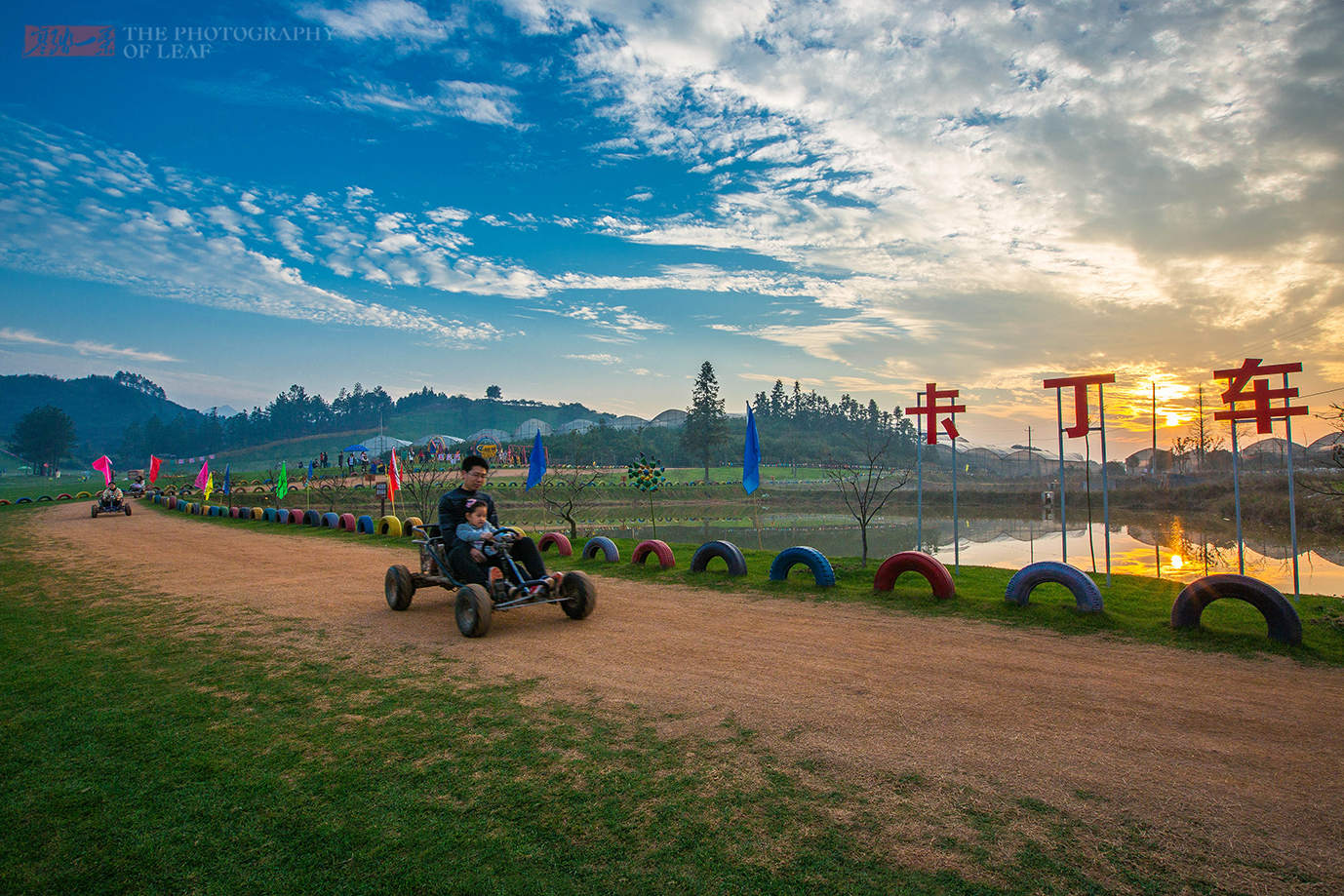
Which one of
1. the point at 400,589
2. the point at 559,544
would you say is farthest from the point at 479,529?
the point at 559,544

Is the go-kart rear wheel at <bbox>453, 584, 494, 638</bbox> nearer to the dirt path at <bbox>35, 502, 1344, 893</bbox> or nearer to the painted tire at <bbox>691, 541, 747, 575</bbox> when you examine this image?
the dirt path at <bbox>35, 502, 1344, 893</bbox>

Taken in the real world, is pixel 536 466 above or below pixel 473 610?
above

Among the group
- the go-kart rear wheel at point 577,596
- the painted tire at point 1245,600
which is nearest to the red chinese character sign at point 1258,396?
the painted tire at point 1245,600

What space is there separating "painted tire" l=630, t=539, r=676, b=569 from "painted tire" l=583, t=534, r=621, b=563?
1.73ft

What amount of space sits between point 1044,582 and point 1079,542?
60.1ft

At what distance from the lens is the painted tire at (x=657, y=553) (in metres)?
12.1

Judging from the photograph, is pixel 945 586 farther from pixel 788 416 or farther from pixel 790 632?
pixel 788 416

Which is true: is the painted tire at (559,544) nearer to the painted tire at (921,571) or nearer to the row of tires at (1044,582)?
the row of tires at (1044,582)

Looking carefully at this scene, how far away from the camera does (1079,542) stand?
2427 centimetres

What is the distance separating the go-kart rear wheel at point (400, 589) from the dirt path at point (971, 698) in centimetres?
25

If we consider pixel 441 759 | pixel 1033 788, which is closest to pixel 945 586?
pixel 1033 788

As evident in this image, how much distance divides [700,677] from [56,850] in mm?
4335

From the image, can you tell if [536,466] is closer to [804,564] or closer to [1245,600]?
[804,564]

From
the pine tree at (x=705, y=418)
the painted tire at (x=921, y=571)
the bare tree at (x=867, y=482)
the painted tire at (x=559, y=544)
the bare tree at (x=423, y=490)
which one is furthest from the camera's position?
the pine tree at (x=705, y=418)
